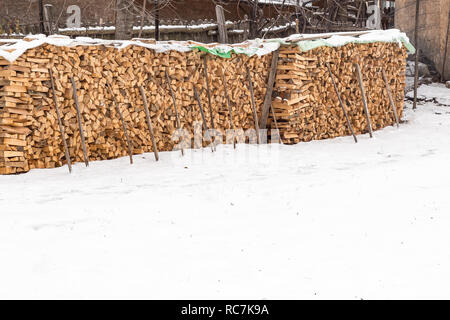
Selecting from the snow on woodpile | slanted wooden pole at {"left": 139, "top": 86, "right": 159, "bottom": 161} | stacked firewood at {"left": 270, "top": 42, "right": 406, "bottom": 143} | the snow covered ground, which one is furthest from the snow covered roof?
the snow covered ground

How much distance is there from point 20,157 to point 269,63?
4736mm

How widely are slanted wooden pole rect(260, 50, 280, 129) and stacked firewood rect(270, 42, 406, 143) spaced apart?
8 centimetres

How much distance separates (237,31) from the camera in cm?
1432

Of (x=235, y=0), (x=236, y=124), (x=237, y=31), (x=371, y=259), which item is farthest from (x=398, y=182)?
(x=235, y=0)

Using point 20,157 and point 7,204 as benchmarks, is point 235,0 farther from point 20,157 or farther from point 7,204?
point 7,204

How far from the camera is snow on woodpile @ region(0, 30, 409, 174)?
725 centimetres

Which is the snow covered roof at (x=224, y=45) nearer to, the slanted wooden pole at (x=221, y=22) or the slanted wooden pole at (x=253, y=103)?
the slanted wooden pole at (x=253, y=103)

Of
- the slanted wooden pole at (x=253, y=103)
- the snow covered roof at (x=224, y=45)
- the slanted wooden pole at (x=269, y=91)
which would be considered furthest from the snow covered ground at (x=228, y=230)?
the slanted wooden pole at (x=269, y=91)

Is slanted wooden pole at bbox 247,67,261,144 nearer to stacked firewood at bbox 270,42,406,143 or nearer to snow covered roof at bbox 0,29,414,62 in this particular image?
snow covered roof at bbox 0,29,414,62

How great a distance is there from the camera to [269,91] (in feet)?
32.8

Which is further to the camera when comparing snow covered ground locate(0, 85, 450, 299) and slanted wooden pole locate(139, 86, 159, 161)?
slanted wooden pole locate(139, 86, 159, 161)

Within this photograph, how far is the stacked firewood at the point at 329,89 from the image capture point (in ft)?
32.6

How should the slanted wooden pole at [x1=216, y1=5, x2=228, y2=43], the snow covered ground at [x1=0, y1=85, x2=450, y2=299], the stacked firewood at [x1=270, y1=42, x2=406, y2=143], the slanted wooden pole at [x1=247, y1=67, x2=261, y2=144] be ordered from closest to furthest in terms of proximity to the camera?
the snow covered ground at [x1=0, y1=85, x2=450, y2=299], the slanted wooden pole at [x1=247, y1=67, x2=261, y2=144], the stacked firewood at [x1=270, y1=42, x2=406, y2=143], the slanted wooden pole at [x1=216, y1=5, x2=228, y2=43]

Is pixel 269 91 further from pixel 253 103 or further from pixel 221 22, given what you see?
pixel 221 22
